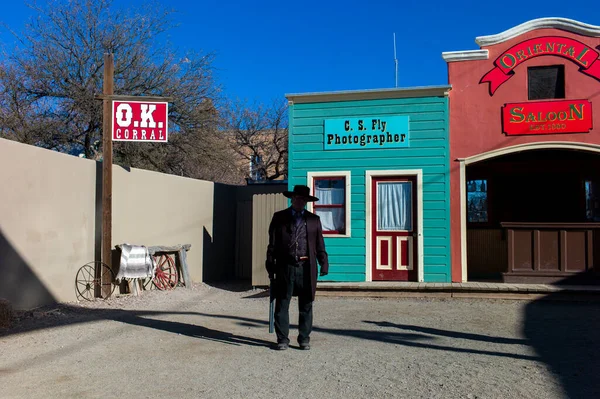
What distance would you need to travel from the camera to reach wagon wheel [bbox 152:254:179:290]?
11414 millimetres

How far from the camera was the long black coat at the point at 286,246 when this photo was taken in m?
6.23

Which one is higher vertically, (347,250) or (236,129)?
(236,129)

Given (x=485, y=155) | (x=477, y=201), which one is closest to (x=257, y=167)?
Result: (x=477, y=201)

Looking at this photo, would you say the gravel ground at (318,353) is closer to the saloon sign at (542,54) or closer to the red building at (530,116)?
the red building at (530,116)

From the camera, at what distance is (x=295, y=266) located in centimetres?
621

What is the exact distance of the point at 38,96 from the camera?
15.8 m

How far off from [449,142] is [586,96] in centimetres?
258

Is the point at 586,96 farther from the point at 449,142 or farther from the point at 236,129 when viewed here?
the point at 236,129

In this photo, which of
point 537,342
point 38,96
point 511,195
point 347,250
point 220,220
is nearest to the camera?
point 537,342

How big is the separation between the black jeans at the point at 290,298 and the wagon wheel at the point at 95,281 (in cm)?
495

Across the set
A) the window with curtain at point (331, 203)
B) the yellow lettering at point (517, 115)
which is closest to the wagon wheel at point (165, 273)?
the window with curtain at point (331, 203)

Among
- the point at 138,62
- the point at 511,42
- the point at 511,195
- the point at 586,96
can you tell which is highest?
the point at 138,62

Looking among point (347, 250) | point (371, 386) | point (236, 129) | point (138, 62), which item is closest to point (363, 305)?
point (347, 250)

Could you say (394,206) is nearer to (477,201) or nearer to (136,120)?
(477,201)
